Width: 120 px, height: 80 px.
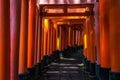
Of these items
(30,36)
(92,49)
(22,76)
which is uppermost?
(30,36)

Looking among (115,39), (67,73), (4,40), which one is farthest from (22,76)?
(67,73)

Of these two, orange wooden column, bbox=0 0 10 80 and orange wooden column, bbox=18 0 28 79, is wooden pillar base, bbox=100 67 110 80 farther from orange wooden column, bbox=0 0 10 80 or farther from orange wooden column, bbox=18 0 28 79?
orange wooden column, bbox=0 0 10 80

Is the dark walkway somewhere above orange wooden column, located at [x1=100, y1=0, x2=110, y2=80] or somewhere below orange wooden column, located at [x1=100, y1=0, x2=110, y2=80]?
below

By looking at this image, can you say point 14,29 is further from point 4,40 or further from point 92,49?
point 92,49

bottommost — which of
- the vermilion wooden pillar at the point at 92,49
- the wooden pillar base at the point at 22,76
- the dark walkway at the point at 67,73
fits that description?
the dark walkway at the point at 67,73

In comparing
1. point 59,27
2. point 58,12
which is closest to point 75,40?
point 59,27

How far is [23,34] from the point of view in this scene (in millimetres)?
15914

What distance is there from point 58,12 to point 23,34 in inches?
419

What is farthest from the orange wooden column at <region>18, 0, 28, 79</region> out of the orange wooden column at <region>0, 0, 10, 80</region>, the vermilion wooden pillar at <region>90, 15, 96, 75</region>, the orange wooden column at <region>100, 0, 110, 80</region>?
the vermilion wooden pillar at <region>90, 15, 96, 75</region>

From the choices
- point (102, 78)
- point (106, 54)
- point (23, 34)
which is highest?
point (23, 34)

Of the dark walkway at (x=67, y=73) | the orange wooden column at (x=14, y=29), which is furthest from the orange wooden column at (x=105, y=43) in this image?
the orange wooden column at (x=14, y=29)

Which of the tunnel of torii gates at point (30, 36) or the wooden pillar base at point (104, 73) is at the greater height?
the tunnel of torii gates at point (30, 36)

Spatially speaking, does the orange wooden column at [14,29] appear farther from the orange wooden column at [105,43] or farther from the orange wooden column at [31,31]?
the orange wooden column at [31,31]

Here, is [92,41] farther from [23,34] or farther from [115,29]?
[115,29]
